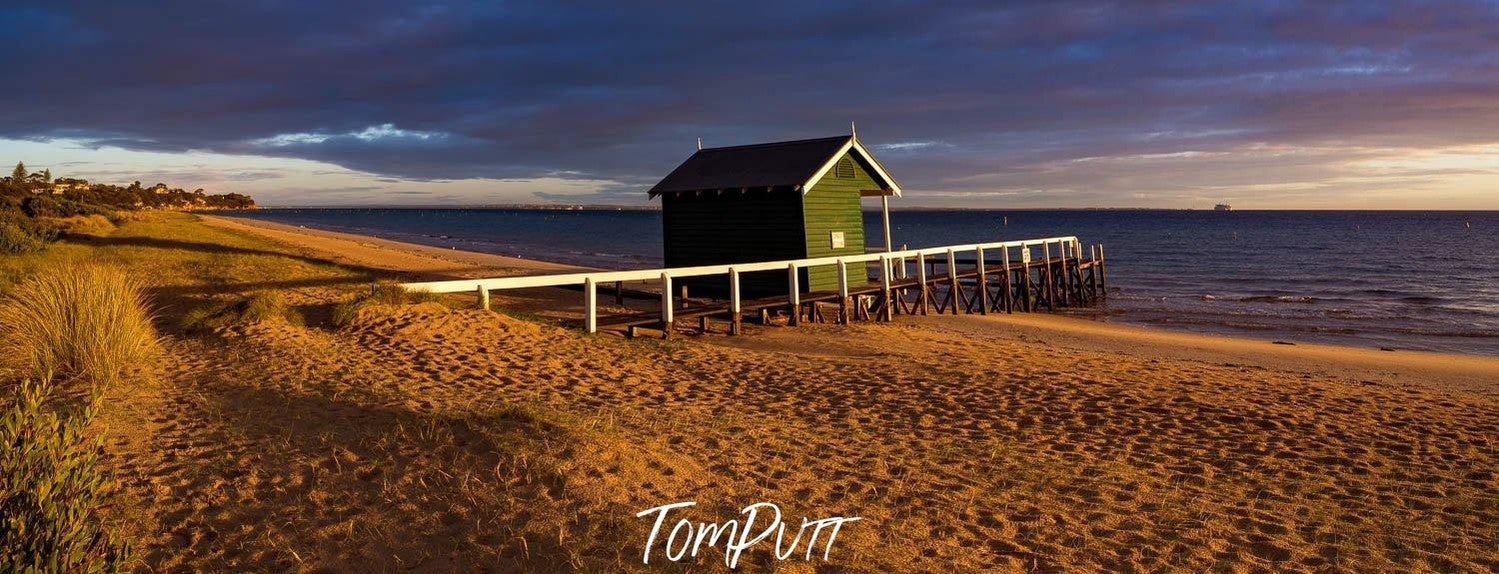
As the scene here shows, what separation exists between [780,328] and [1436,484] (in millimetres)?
10512

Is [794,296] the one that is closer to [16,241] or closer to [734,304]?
[734,304]

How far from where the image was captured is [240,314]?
11.4 metres

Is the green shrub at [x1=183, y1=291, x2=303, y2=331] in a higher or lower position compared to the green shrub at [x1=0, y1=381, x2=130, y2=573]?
higher

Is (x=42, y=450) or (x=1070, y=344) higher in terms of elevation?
(x=42, y=450)

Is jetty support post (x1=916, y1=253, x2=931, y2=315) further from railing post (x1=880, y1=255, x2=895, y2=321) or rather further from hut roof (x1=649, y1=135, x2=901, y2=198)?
hut roof (x1=649, y1=135, x2=901, y2=198)

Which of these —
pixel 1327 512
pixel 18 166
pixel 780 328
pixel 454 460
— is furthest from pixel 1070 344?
pixel 18 166

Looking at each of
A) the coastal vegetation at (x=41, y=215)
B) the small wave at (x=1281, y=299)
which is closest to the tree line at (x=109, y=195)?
the coastal vegetation at (x=41, y=215)

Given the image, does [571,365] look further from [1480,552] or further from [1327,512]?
[1480,552]

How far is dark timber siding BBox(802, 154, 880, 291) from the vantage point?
721 inches

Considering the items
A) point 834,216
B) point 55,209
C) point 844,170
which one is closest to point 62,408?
point 834,216

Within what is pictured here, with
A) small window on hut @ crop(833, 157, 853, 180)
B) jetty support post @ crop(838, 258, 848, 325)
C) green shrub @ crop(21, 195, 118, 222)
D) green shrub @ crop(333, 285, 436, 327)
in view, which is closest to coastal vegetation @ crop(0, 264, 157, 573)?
green shrub @ crop(333, 285, 436, 327)

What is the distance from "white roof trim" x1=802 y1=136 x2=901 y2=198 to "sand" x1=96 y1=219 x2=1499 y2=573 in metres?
6.96

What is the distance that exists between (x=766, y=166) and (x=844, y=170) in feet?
6.22

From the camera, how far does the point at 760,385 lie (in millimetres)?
9836
